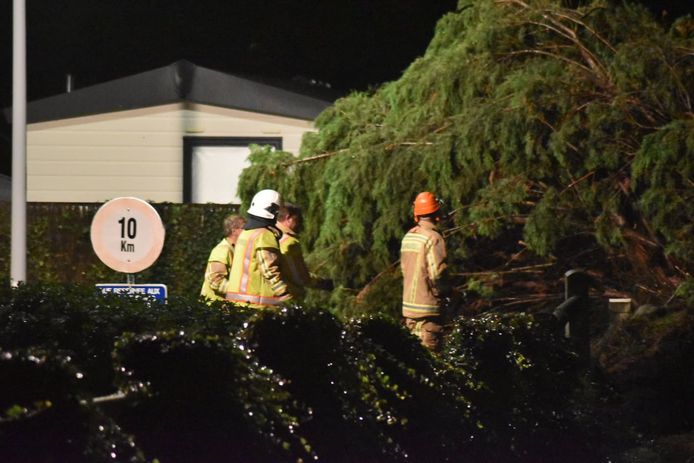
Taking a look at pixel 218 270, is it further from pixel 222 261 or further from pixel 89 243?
pixel 89 243

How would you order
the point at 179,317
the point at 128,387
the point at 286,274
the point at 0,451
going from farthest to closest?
the point at 286,274 → the point at 179,317 → the point at 128,387 → the point at 0,451

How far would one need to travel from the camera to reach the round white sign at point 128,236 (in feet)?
41.7

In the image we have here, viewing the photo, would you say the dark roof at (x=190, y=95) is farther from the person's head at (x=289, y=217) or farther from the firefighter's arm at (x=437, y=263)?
the firefighter's arm at (x=437, y=263)

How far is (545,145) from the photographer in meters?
12.1

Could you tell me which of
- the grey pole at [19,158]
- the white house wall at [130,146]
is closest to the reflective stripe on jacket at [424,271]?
the grey pole at [19,158]

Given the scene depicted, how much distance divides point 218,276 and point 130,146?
8587 mm

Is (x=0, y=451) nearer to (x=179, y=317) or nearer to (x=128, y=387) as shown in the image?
(x=128, y=387)

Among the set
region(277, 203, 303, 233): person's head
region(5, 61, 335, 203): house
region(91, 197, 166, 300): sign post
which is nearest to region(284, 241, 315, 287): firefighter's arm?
region(277, 203, 303, 233): person's head

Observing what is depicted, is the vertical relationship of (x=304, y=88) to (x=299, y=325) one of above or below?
above

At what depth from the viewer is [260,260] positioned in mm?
9445

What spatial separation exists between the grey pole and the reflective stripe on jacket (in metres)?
6.68

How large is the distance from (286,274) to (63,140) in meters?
10.8

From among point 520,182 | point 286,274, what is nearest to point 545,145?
point 520,182

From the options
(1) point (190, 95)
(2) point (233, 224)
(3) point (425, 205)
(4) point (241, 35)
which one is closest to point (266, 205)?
(3) point (425, 205)
